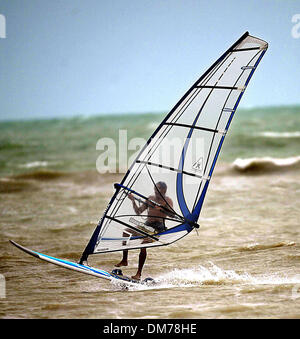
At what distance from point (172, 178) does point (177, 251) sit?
196cm

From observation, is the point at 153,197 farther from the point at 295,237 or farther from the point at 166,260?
the point at 295,237

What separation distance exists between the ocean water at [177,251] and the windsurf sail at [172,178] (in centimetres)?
55

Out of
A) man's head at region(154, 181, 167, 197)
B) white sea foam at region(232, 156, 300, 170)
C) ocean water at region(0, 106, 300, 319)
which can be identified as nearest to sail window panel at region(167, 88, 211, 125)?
man's head at region(154, 181, 167, 197)

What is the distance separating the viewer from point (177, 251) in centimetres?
695

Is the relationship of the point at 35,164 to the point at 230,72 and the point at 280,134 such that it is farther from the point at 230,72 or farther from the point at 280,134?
the point at 230,72

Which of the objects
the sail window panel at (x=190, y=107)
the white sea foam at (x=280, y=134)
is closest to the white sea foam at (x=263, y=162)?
the white sea foam at (x=280, y=134)

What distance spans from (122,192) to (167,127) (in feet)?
2.62

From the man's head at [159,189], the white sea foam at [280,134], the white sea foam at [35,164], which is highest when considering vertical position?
the white sea foam at [280,134]

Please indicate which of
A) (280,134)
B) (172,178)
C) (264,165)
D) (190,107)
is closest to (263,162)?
(264,165)

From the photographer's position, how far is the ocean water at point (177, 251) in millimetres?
4578

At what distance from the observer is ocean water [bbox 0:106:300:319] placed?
4.58m

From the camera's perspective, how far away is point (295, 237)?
7.03 meters

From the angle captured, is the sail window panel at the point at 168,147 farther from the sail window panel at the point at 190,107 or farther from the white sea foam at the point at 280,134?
the white sea foam at the point at 280,134
